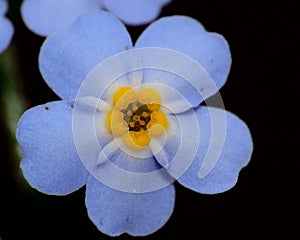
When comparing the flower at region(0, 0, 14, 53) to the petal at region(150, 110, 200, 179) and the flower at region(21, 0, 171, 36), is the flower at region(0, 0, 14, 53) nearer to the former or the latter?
the flower at region(21, 0, 171, 36)

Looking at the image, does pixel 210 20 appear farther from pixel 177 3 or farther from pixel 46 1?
pixel 46 1

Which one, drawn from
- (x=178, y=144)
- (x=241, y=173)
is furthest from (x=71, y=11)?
(x=241, y=173)

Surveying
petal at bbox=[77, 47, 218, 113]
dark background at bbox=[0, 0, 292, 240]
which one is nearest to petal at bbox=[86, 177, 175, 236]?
petal at bbox=[77, 47, 218, 113]

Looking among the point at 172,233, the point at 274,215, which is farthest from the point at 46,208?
the point at 274,215

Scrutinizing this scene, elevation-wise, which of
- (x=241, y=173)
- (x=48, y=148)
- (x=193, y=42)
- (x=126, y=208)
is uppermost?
(x=193, y=42)

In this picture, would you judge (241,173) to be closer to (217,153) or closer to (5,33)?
(217,153)

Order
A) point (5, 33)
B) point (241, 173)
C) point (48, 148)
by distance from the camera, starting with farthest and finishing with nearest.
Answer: point (241, 173) < point (5, 33) < point (48, 148)
